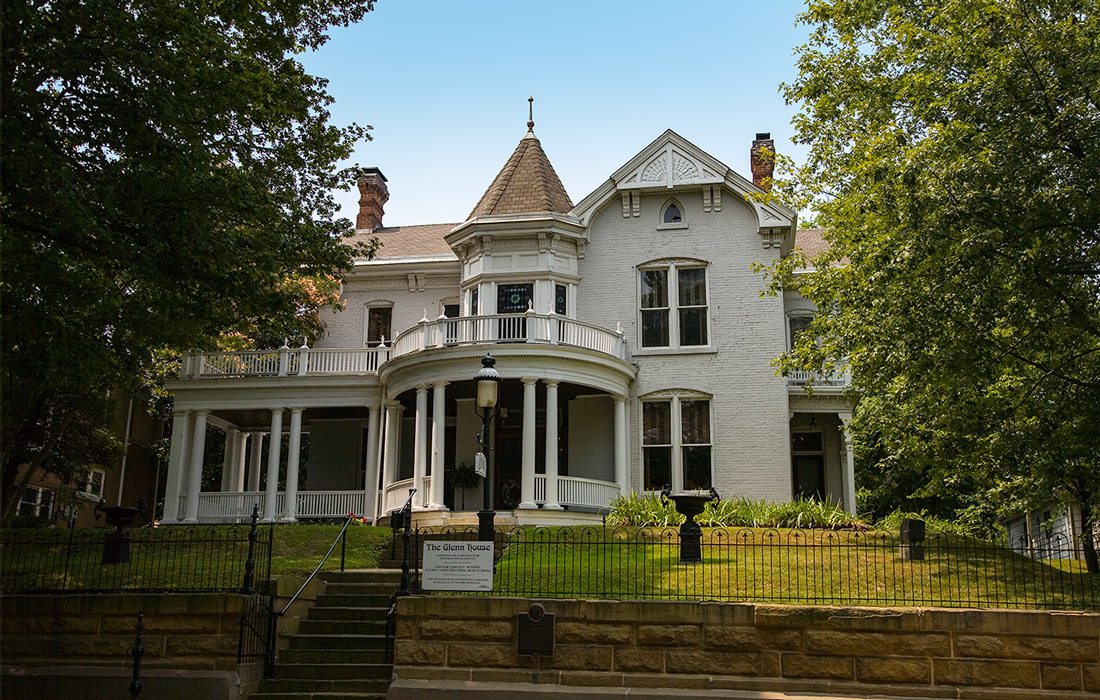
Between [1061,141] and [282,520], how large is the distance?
1957cm

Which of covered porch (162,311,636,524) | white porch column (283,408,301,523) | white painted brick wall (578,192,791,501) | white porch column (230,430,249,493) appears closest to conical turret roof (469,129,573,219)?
white painted brick wall (578,192,791,501)

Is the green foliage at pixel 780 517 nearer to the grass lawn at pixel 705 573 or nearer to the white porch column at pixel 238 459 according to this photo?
the grass lawn at pixel 705 573

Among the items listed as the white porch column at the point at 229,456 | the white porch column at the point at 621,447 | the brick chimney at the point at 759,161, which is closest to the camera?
the white porch column at the point at 621,447

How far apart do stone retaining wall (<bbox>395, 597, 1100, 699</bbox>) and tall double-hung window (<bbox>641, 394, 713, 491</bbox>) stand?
1330 centimetres

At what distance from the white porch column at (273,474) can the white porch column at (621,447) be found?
28.6 ft

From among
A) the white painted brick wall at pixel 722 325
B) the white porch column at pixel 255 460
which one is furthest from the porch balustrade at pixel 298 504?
the white painted brick wall at pixel 722 325

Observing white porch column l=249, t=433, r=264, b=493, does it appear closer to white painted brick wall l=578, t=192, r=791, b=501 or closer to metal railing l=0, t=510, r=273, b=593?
white painted brick wall l=578, t=192, r=791, b=501

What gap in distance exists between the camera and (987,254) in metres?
14.1

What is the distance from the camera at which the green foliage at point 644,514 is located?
2106 cm

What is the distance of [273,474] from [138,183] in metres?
12.1

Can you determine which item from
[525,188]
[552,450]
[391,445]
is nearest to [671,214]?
[525,188]

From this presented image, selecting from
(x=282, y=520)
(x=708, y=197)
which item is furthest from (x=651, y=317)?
(x=282, y=520)

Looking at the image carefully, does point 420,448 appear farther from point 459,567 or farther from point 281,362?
point 459,567

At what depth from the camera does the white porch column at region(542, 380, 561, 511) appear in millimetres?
23156
